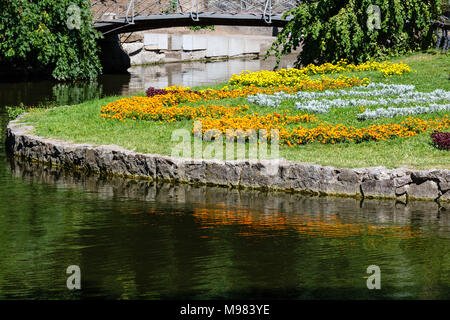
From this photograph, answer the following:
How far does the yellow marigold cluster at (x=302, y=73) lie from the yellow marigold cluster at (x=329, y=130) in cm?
656

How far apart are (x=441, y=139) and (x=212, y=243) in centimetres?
622

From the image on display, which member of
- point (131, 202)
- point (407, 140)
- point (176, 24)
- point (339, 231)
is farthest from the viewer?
point (176, 24)

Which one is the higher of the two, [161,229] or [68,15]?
[68,15]

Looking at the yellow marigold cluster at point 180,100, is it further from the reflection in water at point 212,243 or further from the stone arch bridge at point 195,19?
the stone arch bridge at point 195,19

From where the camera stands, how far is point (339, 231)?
10.5 metres

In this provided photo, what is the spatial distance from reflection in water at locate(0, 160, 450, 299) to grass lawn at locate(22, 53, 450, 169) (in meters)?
1.13

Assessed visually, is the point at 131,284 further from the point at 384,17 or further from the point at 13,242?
the point at 384,17

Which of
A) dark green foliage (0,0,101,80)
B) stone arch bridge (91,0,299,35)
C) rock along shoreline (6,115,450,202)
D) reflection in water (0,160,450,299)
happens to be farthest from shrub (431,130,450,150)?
dark green foliage (0,0,101,80)

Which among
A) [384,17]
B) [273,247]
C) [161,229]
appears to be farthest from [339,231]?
[384,17]

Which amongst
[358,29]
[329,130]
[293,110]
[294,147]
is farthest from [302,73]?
[294,147]

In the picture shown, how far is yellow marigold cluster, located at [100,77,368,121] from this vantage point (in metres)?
17.4

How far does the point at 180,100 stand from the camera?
19562 mm

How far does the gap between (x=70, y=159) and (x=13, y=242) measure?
5385 mm

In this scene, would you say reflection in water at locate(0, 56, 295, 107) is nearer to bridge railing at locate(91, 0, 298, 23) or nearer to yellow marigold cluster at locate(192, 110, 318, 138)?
bridge railing at locate(91, 0, 298, 23)
